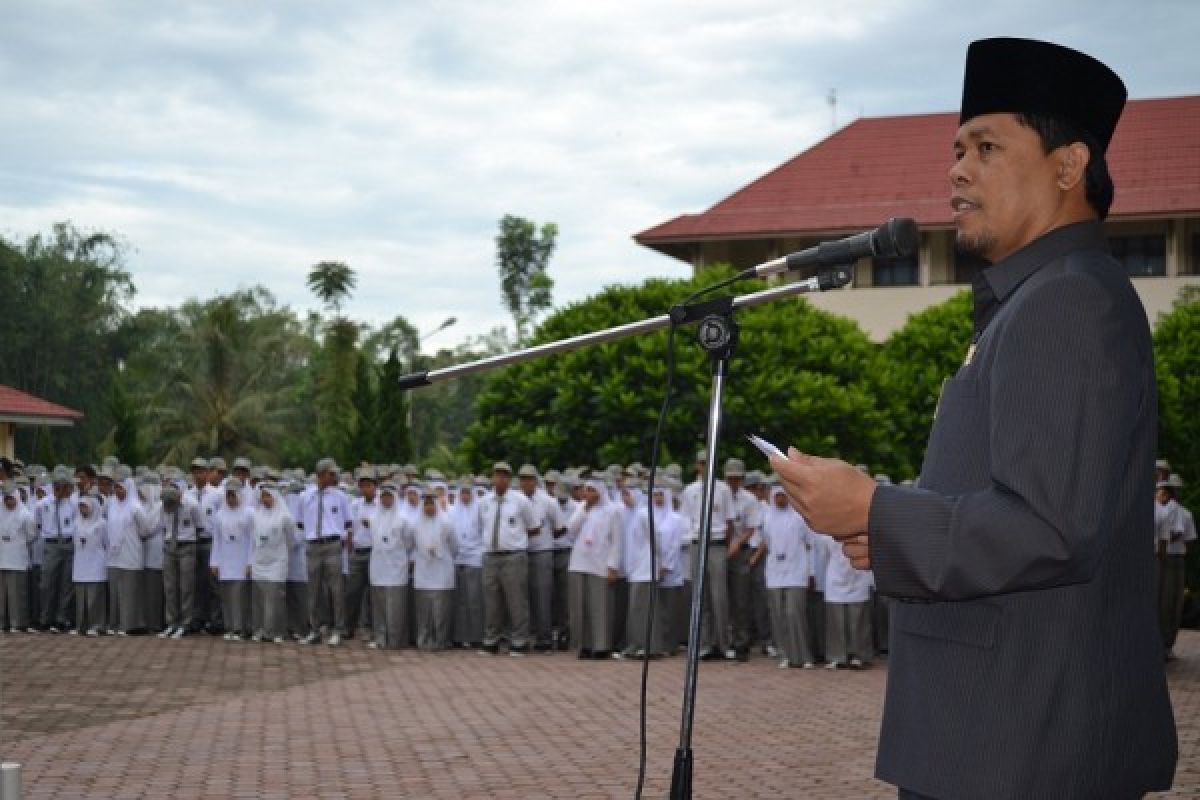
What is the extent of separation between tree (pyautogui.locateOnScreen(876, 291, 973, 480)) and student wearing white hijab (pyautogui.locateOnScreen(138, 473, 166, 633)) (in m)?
12.5

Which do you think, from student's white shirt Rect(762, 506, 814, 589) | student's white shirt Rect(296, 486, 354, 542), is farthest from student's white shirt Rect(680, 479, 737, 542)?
student's white shirt Rect(296, 486, 354, 542)

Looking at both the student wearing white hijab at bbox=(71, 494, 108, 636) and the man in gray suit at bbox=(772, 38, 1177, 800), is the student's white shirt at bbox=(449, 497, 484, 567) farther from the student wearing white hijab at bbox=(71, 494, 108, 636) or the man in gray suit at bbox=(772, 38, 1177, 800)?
the man in gray suit at bbox=(772, 38, 1177, 800)

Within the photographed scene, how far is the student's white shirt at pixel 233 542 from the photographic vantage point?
1998 cm

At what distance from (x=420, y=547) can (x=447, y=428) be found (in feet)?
191

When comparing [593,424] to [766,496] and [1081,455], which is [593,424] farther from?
[1081,455]

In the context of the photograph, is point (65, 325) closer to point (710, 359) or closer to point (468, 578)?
point (468, 578)

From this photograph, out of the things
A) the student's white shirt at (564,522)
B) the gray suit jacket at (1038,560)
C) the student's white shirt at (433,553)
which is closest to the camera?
the gray suit jacket at (1038,560)

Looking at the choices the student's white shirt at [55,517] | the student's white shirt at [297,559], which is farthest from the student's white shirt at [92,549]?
the student's white shirt at [297,559]

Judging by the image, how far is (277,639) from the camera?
19.9 meters

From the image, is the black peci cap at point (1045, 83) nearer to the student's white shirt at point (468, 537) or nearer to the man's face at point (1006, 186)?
the man's face at point (1006, 186)

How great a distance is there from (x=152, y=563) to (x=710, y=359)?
61.5ft

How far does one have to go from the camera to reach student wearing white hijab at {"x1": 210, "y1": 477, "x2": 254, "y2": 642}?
65.7ft

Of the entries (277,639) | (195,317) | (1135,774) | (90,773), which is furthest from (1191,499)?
(195,317)

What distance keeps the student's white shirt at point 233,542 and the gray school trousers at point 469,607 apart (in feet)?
9.30
